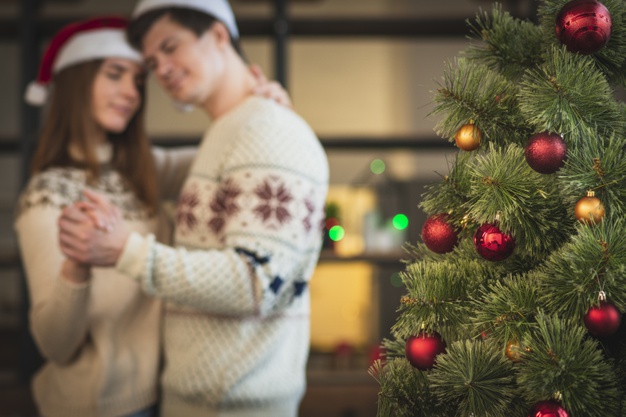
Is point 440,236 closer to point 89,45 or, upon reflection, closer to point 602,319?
point 602,319

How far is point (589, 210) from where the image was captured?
24.2 inches

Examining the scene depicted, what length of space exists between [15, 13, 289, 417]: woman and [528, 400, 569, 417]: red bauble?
848 millimetres

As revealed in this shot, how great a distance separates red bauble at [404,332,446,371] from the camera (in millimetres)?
696

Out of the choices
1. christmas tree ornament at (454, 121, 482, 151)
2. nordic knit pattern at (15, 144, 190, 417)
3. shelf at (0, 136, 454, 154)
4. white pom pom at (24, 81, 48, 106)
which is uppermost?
shelf at (0, 136, 454, 154)

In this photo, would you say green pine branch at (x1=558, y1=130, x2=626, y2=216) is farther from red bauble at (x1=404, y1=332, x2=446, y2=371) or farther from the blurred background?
the blurred background

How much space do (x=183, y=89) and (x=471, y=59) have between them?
86 cm

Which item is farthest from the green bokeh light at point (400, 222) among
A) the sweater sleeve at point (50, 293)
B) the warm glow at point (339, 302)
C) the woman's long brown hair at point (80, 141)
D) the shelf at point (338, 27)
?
the sweater sleeve at point (50, 293)

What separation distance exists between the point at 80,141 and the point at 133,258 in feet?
1.83

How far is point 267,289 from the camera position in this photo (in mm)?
1210

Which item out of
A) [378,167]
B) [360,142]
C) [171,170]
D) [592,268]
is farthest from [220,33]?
[378,167]

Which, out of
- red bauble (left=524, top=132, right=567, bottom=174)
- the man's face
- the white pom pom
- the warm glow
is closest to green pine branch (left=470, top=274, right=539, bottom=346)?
red bauble (left=524, top=132, right=567, bottom=174)

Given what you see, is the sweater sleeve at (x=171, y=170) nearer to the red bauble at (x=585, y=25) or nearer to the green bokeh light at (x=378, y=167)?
the red bauble at (x=585, y=25)

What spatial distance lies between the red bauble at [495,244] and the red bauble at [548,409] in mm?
150

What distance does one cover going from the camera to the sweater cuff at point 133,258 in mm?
1164
